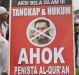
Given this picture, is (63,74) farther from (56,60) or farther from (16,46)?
(16,46)

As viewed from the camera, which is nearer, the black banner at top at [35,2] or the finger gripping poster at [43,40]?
the finger gripping poster at [43,40]

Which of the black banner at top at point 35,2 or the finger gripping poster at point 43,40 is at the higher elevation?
the black banner at top at point 35,2

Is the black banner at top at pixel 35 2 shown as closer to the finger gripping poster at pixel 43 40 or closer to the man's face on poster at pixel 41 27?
the finger gripping poster at pixel 43 40

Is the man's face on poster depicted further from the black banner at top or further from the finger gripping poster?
the black banner at top

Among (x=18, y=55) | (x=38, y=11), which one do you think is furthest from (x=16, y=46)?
(x=38, y=11)

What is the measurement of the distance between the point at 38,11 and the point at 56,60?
60 centimetres

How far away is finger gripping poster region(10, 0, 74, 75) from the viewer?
216 inches

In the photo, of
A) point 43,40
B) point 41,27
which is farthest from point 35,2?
point 43,40

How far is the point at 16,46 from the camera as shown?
5523mm

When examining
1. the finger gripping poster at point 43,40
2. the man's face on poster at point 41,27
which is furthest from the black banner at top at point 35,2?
the man's face on poster at point 41,27

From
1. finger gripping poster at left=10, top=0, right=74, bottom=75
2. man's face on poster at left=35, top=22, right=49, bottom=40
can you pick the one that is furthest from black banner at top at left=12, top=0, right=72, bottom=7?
man's face on poster at left=35, top=22, right=49, bottom=40

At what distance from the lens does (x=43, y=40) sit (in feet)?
18.2

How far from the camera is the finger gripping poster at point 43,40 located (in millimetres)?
5480

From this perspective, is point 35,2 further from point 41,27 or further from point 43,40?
point 43,40
